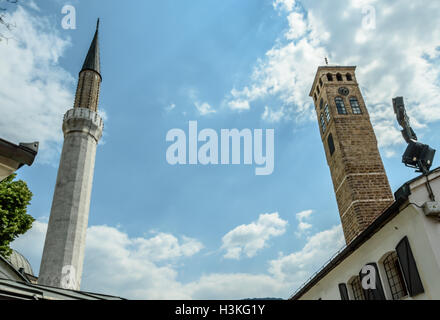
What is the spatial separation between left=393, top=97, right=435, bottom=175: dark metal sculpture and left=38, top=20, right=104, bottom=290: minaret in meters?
18.2

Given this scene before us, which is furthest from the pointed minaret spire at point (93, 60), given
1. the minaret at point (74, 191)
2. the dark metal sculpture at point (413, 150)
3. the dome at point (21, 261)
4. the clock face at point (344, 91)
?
the dark metal sculpture at point (413, 150)

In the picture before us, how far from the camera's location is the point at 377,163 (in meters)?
28.3

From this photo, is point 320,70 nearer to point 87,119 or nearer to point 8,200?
point 87,119

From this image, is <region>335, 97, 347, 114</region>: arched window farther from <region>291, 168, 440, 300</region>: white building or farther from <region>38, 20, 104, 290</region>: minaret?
<region>291, 168, 440, 300</region>: white building

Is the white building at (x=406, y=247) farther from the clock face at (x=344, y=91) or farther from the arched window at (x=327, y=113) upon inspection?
the clock face at (x=344, y=91)

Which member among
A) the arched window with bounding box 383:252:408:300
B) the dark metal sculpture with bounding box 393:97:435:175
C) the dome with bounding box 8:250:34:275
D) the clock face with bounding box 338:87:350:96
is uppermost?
the clock face with bounding box 338:87:350:96

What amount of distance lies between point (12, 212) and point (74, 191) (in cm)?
365

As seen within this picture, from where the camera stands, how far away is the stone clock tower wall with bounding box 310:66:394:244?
26156 millimetres

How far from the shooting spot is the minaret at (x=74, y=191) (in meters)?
20.0

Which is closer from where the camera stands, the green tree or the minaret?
the green tree

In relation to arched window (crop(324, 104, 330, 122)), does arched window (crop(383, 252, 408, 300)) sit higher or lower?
lower

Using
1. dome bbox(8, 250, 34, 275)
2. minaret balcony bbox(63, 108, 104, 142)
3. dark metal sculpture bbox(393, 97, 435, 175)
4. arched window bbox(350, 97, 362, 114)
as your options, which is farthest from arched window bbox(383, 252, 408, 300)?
dome bbox(8, 250, 34, 275)
